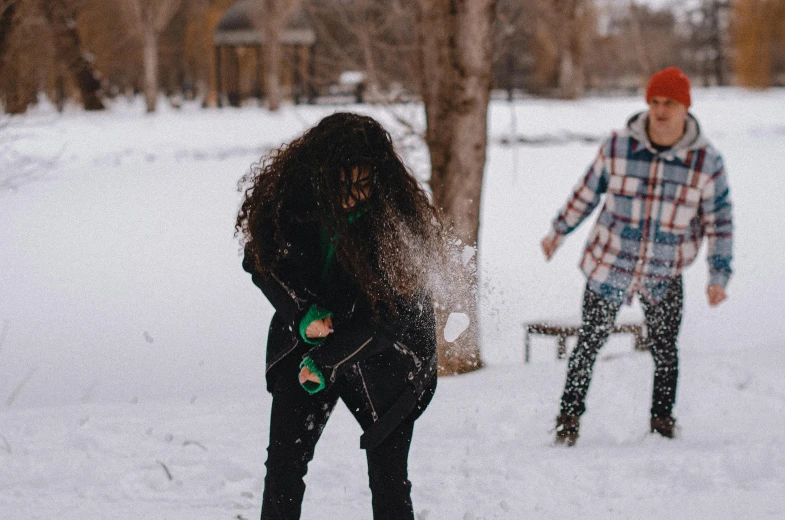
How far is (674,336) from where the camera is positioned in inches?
147

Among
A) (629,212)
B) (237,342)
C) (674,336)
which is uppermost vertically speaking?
(629,212)

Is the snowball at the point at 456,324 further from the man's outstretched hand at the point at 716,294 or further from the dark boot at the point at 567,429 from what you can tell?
the man's outstretched hand at the point at 716,294

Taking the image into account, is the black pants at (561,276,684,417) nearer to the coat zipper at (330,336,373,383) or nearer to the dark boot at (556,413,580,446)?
the dark boot at (556,413,580,446)

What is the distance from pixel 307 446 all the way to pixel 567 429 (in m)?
1.88

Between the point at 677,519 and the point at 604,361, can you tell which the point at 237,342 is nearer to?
the point at 604,361

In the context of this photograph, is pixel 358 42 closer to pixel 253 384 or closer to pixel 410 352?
pixel 253 384

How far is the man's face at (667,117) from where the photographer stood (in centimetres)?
352

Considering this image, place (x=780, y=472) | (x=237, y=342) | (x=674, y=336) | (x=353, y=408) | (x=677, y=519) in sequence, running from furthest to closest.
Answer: (x=237, y=342)
(x=674, y=336)
(x=780, y=472)
(x=677, y=519)
(x=353, y=408)

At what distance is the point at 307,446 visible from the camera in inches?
91.0

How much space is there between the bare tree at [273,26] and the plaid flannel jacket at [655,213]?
22843mm

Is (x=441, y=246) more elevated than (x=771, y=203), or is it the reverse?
(x=441, y=246)

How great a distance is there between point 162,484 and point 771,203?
12.6 metres

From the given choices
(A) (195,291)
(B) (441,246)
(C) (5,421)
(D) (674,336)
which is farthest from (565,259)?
(B) (441,246)

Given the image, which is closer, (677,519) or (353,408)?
(353,408)
